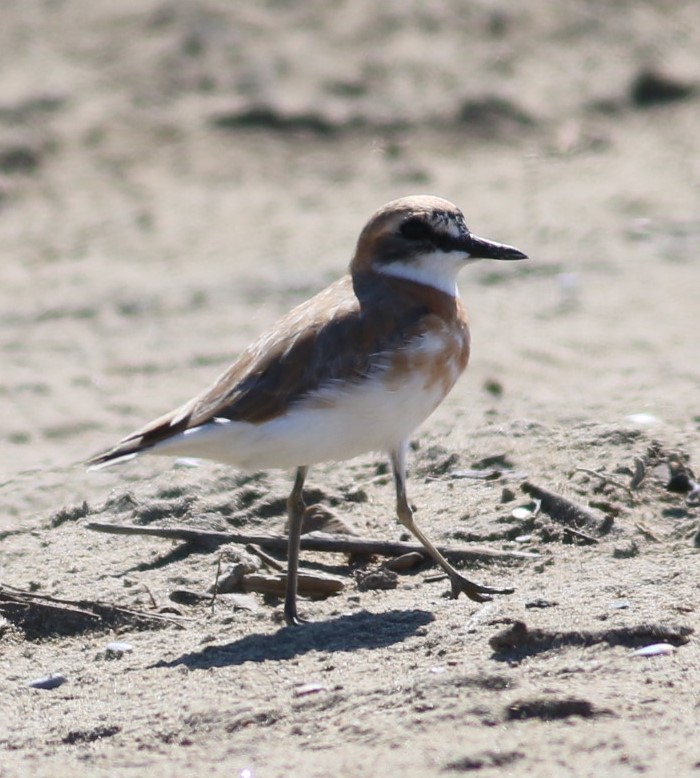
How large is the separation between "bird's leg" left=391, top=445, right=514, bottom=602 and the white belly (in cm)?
30

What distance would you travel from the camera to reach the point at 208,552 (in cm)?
626

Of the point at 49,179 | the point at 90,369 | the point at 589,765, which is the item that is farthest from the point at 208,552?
the point at 49,179

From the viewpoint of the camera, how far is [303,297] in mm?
10383

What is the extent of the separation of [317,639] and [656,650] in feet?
3.99

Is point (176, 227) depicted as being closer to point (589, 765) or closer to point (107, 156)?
point (107, 156)

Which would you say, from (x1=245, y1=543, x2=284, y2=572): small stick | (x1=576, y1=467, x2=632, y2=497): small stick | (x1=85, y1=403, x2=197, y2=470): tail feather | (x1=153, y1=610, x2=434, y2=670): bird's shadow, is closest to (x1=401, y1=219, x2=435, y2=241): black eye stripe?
(x1=85, y1=403, x2=197, y2=470): tail feather

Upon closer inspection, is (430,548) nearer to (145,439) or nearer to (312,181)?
(145,439)

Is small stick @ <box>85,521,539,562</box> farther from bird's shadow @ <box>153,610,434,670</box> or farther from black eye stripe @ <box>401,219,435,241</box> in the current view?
black eye stripe @ <box>401,219,435,241</box>

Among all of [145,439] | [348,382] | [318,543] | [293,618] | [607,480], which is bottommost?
[293,618]

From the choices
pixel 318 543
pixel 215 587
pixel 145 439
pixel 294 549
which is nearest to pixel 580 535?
pixel 318 543

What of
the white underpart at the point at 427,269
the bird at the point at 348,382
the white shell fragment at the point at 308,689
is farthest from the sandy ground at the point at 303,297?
the white underpart at the point at 427,269

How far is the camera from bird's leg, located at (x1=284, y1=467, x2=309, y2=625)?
556cm

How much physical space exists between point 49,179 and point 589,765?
9657mm

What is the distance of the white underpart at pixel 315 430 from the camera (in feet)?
18.0
